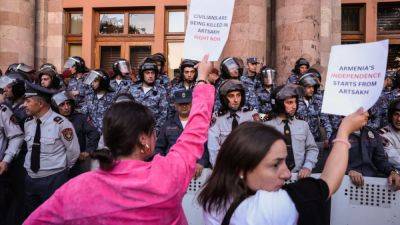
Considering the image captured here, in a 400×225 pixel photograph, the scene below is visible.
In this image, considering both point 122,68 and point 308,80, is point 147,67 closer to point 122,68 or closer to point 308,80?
point 122,68

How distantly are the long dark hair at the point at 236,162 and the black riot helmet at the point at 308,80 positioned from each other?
5.52 metres

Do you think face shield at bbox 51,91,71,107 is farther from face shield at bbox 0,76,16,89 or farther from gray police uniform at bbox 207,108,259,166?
gray police uniform at bbox 207,108,259,166

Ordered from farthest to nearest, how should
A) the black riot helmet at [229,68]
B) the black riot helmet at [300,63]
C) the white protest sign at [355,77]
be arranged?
the black riot helmet at [300,63] → the black riot helmet at [229,68] → the white protest sign at [355,77]

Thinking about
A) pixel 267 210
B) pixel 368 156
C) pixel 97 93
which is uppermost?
pixel 97 93

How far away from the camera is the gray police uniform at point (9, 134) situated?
5.45 meters

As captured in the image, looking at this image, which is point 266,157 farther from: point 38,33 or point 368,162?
point 38,33

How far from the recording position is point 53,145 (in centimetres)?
492

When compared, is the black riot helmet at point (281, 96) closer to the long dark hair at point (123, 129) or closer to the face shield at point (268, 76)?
the face shield at point (268, 76)

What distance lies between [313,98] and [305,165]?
279 cm

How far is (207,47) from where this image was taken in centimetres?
338

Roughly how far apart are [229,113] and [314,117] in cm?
203

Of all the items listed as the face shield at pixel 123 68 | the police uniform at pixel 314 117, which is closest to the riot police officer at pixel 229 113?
the police uniform at pixel 314 117

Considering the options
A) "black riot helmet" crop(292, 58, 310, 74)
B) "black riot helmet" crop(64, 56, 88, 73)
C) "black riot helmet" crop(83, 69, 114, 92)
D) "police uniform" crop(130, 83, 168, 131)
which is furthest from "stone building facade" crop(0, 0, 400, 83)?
"black riot helmet" crop(83, 69, 114, 92)

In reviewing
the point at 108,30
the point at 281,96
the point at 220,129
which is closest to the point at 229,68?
the point at 281,96
